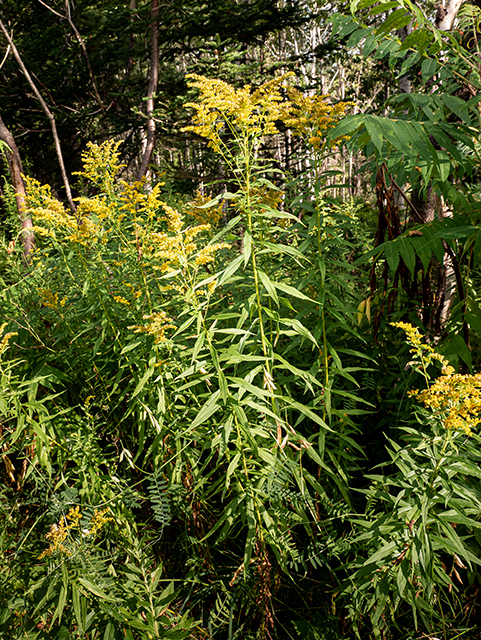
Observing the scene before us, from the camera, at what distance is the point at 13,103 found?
900 cm

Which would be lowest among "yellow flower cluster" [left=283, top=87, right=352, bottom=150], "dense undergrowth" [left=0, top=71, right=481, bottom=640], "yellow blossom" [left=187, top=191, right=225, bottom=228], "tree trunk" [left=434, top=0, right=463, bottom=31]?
"dense undergrowth" [left=0, top=71, right=481, bottom=640]

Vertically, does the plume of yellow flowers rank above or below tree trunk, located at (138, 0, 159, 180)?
below

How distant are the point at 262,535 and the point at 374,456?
83cm

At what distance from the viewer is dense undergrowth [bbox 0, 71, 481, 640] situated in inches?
53.9

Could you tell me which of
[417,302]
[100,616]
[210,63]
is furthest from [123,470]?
[210,63]

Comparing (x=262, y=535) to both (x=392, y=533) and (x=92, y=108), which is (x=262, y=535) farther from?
(x=92, y=108)

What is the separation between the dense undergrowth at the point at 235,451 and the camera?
1368 millimetres

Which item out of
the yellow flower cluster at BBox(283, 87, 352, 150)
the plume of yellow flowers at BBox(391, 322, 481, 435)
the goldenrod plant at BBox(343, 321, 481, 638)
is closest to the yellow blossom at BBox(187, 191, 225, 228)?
the yellow flower cluster at BBox(283, 87, 352, 150)

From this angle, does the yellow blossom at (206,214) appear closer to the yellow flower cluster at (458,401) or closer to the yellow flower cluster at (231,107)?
the yellow flower cluster at (231,107)

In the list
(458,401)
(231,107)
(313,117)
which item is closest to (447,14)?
(313,117)

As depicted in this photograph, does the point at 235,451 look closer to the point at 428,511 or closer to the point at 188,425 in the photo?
the point at 188,425

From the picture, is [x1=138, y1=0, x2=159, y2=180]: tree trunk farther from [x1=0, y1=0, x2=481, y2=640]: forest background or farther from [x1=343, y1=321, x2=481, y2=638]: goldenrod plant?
[x1=343, y1=321, x2=481, y2=638]: goldenrod plant

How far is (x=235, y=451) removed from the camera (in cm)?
157

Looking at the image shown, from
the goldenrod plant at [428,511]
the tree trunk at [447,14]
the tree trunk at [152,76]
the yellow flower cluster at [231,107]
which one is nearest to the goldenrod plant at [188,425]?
the yellow flower cluster at [231,107]
